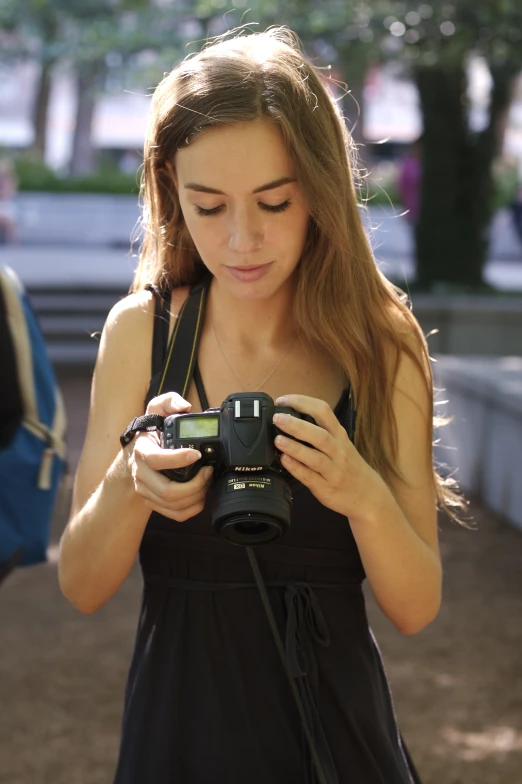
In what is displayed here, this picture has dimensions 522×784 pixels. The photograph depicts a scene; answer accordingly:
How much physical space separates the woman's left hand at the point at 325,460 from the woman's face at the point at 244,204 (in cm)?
30

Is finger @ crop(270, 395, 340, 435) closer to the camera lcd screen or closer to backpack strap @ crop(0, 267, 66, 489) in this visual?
the camera lcd screen

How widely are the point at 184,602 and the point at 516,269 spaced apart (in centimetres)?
1797

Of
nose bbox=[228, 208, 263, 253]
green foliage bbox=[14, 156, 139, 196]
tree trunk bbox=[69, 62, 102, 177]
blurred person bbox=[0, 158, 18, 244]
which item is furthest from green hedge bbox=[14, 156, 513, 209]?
nose bbox=[228, 208, 263, 253]

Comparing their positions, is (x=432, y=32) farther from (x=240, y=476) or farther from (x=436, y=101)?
(x=240, y=476)

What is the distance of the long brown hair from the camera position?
208 cm

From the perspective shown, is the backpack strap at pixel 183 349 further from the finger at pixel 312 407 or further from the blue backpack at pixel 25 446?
the blue backpack at pixel 25 446

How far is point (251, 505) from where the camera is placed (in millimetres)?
1814

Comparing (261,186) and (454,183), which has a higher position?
(261,186)

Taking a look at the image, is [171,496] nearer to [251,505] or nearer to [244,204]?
[251,505]

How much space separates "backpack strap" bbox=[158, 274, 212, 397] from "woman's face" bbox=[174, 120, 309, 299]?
5.1 inches

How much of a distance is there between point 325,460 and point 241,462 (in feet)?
0.43

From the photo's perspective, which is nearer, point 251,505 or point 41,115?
point 251,505

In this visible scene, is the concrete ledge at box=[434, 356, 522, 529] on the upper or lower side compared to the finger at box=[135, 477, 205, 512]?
lower

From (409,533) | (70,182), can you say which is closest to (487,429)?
(409,533)
